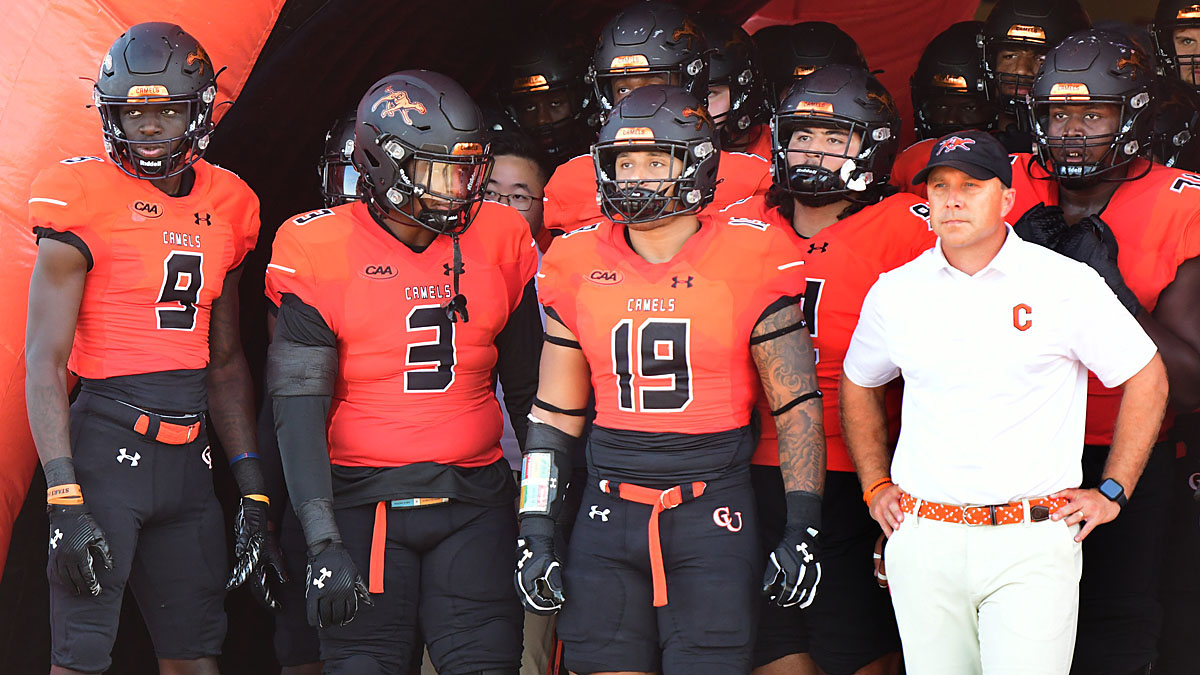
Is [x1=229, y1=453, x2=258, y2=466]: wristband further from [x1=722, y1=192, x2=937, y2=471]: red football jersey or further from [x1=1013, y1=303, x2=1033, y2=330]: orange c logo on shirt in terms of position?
[x1=1013, y1=303, x2=1033, y2=330]: orange c logo on shirt

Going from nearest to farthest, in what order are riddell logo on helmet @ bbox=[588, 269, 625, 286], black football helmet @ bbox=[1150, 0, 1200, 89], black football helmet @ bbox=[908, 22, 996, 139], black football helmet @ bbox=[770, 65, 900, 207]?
1. riddell logo on helmet @ bbox=[588, 269, 625, 286]
2. black football helmet @ bbox=[770, 65, 900, 207]
3. black football helmet @ bbox=[1150, 0, 1200, 89]
4. black football helmet @ bbox=[908, 22, 996, 139]

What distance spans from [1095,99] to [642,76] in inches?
57.8

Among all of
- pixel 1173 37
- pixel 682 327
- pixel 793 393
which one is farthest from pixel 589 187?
pixel 1173 37

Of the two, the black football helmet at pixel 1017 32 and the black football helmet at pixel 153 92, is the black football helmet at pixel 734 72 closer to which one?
the black football helmet at pixel 1017 32

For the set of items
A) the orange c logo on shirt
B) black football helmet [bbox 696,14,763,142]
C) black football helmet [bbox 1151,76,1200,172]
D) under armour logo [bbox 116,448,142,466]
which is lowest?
under armour logo [bbox 116,448,142,466]

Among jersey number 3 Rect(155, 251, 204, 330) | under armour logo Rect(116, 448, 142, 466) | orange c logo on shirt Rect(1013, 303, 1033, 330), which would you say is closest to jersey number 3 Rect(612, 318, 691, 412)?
orange c logo on shirt Rect(1013, 303, 1033, 330)

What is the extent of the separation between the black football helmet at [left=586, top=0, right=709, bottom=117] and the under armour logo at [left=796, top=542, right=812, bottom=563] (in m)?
1.78

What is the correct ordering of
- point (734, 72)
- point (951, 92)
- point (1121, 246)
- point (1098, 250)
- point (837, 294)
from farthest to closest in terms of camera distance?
point (951, 92), point (734, 72), point (837, 294), point (1121, 246), point (1098, 250)

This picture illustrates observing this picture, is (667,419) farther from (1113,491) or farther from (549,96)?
(549,96)

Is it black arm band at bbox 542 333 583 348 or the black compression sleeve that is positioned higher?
black arm band at bbox 542 333 583 348

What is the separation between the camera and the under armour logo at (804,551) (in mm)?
3275

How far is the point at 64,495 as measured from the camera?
3.67 m

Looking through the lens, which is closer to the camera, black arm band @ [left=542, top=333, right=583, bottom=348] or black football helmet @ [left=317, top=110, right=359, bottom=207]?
black arm band @ [left=542, top=333, right=583, bottom=348]

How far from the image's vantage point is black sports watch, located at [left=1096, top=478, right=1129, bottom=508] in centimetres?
322
